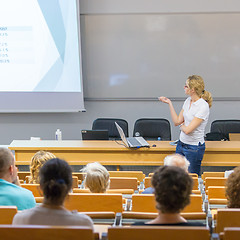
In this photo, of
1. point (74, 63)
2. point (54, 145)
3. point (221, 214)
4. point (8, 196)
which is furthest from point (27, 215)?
point (74, 63)

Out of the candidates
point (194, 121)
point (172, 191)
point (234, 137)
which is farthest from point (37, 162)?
point (234, 137)

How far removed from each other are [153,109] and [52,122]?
186cm

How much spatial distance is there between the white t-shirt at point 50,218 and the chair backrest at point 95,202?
0.47 meters

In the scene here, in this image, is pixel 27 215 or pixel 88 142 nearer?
pixel 27 215

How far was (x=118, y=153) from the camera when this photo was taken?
4.88 metres

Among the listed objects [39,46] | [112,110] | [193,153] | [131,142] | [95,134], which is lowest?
[193,153]

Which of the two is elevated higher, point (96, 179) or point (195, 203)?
point (96, 179)

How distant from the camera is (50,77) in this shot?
6938 mm

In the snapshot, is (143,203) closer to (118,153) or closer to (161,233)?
(161,233)

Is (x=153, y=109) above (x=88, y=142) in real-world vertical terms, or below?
above

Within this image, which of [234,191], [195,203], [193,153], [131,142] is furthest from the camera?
[131,142]

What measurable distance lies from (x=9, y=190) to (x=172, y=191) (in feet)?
3.70

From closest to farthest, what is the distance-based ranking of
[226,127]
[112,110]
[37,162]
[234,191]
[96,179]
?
[234,191]
[96,179]
[37,162]
[226,127]
[112,110]

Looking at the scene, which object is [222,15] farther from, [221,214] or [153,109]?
[221,214]
